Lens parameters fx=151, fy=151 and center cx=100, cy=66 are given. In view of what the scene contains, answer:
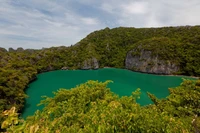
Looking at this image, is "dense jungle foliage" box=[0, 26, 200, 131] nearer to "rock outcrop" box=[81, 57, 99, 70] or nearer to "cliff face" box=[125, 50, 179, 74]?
"rock outcrop" box=[81, 57, 99, 70]

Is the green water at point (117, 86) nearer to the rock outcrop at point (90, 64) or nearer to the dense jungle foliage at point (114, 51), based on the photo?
the dense jungle foliage at point (114, 51)

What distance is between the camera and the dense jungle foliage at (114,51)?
5997 cm

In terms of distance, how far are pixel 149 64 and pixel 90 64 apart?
3025cm

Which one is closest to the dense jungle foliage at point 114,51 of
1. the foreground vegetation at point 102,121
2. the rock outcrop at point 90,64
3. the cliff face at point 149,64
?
the rock outcrop at point 90,64

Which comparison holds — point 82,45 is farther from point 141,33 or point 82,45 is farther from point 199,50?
point 199,50

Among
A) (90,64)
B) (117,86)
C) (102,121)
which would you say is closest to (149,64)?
(90,64)

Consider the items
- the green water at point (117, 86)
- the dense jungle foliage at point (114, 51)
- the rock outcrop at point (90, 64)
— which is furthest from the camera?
the rock outcrop at point (90, 64)

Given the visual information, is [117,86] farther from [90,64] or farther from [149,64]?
[90,64]

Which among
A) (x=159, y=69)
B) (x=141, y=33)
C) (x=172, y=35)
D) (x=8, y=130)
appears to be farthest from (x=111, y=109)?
(x=141, y=33)

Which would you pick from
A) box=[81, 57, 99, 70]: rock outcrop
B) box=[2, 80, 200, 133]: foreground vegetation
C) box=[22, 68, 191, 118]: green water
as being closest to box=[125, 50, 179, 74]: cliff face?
box=[22, 68, 191, 118]: green water

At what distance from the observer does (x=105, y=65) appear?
294 feet

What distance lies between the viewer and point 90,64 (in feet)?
264

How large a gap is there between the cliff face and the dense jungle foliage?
2555 millimetres

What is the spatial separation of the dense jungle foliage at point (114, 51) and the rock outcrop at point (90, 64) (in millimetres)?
1870
